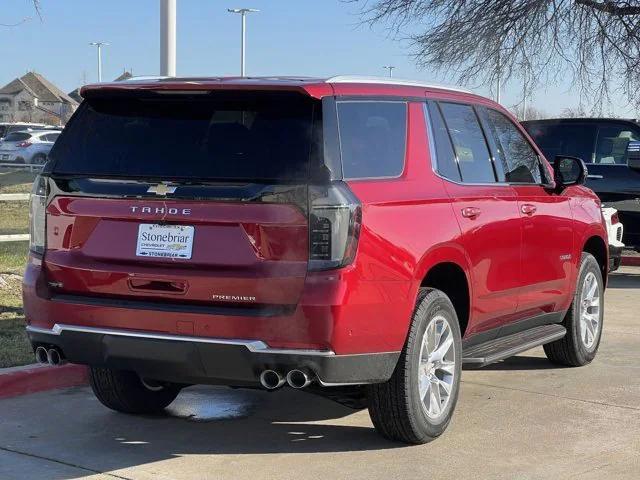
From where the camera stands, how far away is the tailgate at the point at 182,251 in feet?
16.2

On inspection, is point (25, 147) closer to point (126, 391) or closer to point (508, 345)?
point (126, 391)

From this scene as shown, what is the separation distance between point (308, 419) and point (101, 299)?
1648mm

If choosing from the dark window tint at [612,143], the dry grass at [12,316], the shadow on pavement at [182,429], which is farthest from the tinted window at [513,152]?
the dark window tint at [612,143]

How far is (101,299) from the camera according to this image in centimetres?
525

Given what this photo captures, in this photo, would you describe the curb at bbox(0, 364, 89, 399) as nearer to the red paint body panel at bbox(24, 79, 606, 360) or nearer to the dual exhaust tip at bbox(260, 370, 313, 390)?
the red paint body panel at bbox(24, 79, 606, 360)

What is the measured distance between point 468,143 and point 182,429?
2355 mm

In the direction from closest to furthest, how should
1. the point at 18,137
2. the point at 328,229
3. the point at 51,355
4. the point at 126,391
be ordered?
the point at 328,229, the point at 51,355, the point at 126,391, the point at 18,137

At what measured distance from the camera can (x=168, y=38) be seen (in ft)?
30.7

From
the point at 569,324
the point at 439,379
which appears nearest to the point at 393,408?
the point at 439,379

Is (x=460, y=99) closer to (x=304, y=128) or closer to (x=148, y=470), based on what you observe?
(x=304, y=128)

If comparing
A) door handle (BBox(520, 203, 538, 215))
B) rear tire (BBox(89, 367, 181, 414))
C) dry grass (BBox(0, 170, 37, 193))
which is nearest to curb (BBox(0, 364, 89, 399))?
rear tire (BBox(89, 367, 181, 414))

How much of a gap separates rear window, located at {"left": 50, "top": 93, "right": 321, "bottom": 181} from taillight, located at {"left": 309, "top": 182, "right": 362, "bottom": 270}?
0.14 metres

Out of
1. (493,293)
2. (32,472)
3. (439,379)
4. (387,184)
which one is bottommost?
(32,472)

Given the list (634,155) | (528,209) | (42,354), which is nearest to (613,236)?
(634,155)
